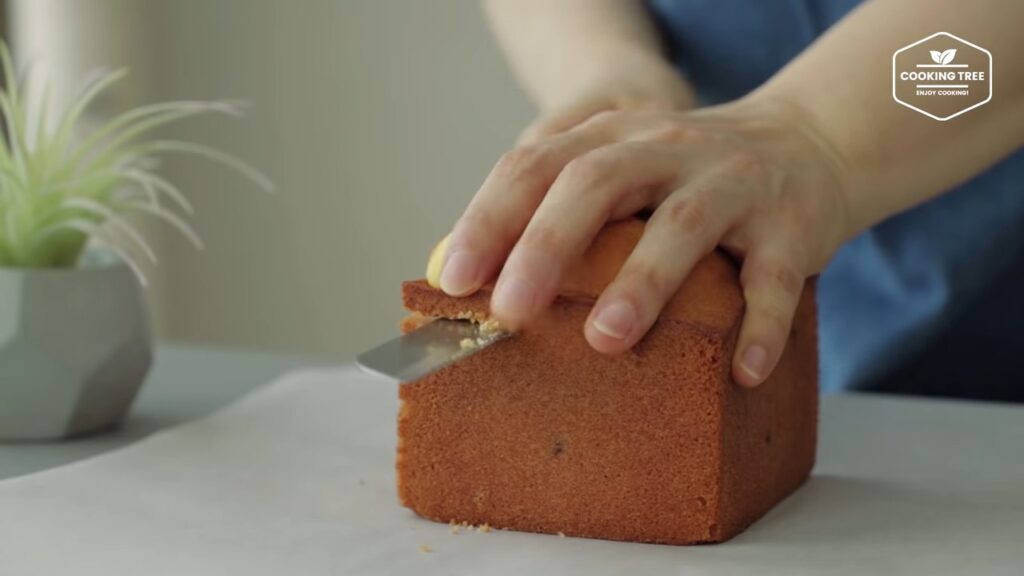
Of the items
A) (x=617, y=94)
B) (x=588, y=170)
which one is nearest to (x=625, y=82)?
(x=617, y=94)

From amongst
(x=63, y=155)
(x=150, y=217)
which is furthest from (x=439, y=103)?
(x=150, y=217)

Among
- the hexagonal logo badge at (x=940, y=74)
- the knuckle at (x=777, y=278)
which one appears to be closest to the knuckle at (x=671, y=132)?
the knuckle at (x=777, y=278)

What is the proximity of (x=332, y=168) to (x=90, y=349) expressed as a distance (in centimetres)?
107

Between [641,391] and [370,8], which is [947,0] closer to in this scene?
[641,391]

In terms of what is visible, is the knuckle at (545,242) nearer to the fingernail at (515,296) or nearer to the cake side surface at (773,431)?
the fingernail at (515,296)

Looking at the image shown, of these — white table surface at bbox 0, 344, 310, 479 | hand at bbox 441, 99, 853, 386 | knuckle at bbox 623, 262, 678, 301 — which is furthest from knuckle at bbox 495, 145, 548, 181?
white table surface at bbox 0, 344, 310, 479

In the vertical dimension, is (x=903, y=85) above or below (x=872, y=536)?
above

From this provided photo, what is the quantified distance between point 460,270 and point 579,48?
0.51 m

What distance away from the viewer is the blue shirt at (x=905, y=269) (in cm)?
125

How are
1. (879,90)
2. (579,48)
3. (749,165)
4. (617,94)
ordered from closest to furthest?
1. (749,165)
2. (879,90)
3. (617,94)
4. (579,48)

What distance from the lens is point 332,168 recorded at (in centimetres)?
207

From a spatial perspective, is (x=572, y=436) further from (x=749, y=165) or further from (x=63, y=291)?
(x=63, y=291)

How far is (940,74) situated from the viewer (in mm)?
987

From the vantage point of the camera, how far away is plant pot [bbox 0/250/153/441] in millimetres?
1008
